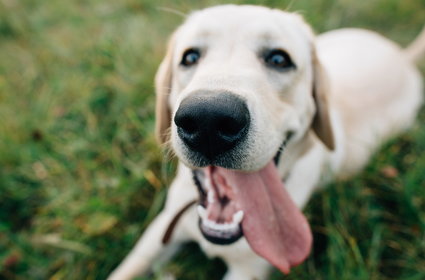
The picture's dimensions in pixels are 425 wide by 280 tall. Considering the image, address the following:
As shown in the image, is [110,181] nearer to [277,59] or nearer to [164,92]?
[164,92]

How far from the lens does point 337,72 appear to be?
3.32 meters

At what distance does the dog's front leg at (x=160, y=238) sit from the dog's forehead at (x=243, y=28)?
0.84m

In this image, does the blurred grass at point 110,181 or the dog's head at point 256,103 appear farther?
Answer: the blurred grass at point 110,181

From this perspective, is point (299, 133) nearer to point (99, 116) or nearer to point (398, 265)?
point (398, 265)

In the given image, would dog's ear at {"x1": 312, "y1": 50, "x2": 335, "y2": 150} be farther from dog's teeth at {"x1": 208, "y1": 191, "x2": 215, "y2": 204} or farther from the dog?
dog's teeth at {"x1": 208, "y1": 191, "x2": 215, "y2": 204}

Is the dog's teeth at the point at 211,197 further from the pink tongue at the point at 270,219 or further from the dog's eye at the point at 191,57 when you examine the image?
the dog's eye at the point at 191,57

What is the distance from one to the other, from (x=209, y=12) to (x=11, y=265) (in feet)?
7.12

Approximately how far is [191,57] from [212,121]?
2.65ft

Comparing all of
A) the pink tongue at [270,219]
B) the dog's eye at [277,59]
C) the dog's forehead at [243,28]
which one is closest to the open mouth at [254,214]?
the pink tongue at [270,219]

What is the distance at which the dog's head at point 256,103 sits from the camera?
1.76m

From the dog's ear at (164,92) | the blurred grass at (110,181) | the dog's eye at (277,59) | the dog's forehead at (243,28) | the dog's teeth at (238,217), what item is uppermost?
the dog's forehead at (243,28)

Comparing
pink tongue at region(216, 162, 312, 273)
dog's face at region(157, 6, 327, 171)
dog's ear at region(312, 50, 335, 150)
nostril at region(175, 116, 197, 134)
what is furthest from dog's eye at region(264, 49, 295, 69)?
nostril at region(175, 116, 197, 134)

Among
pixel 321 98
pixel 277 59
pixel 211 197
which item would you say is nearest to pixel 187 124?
pixel 211 197

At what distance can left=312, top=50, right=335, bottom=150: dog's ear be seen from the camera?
233 cm
